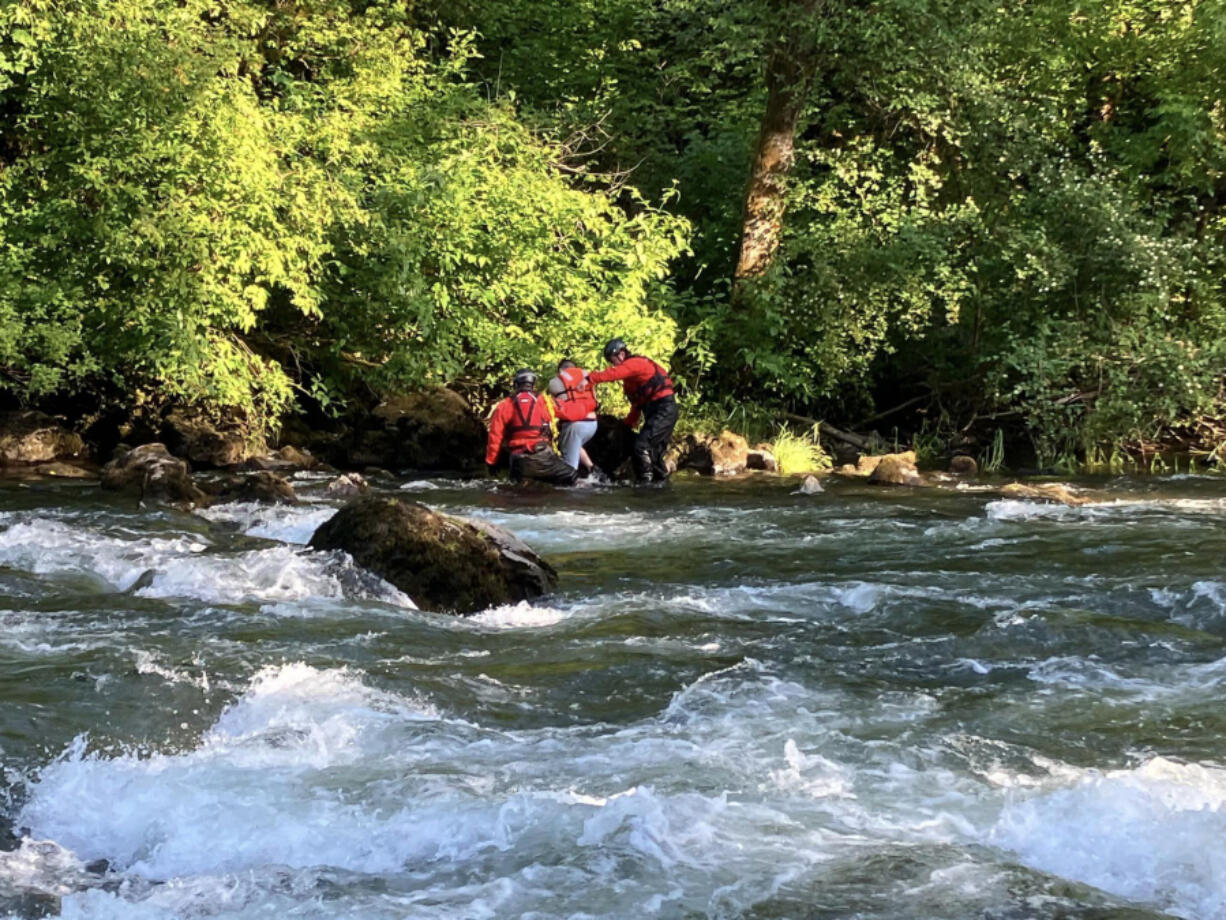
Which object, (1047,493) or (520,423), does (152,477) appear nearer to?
(520,423)

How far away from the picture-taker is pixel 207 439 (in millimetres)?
16516

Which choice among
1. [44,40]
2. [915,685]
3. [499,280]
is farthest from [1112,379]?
[44,40]

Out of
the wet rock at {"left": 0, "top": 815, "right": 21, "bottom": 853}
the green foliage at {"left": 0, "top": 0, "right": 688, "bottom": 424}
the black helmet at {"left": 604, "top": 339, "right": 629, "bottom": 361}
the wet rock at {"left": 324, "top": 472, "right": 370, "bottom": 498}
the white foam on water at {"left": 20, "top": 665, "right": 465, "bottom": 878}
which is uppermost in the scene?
the green foliage at {"left": 0, "top": 0, "right": 688, "bottom": 424}

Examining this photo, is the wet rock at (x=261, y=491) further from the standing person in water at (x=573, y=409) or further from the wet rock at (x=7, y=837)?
the wet rock at (x=7, y=837)

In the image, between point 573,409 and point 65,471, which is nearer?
point 65,471

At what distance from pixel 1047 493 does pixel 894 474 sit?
202 cm

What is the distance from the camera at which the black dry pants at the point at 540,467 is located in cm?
1480

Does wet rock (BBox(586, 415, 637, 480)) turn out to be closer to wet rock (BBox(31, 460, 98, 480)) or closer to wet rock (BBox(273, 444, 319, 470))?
wet rock (BBox(273, 444, 319, 470))

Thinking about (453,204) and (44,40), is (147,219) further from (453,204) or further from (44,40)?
(453,204)

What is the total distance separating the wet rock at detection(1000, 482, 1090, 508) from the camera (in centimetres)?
1328

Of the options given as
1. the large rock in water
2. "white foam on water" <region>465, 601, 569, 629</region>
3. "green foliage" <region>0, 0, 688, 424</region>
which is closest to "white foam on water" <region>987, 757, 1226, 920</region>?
"white foam on water" <region>465, 601, 569, 629</region>

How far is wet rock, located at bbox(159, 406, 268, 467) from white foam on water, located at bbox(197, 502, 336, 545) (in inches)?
158

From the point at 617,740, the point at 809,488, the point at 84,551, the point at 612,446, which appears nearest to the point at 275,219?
the point at 612,446

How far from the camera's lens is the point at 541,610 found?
323 inches
